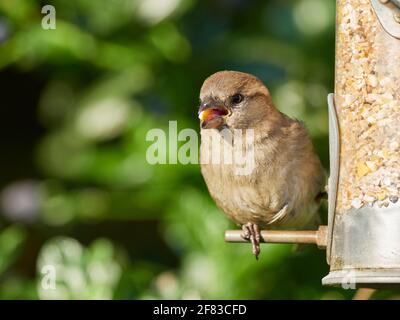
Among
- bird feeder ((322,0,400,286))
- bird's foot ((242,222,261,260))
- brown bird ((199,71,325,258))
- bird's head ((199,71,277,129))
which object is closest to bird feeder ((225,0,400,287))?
bird feeder ((322,0,400,286))

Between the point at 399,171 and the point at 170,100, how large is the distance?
1762 mm

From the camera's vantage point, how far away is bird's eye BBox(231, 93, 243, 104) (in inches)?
139

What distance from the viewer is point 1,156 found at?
5488mm

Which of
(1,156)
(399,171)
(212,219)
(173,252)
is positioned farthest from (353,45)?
(1,156)

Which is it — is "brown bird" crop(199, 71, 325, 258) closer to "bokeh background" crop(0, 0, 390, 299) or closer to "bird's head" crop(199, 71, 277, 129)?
"bird's head" crop(199, 71, 277, 129)

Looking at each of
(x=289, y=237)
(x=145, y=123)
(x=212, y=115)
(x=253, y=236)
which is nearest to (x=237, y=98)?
(x=212, y=115)

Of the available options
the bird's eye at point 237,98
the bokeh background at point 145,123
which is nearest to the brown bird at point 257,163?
the bird's eye at point 237,98

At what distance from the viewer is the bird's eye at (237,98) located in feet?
11.6

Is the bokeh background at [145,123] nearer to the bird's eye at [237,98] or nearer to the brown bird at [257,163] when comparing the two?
the brown bird at [257,163]

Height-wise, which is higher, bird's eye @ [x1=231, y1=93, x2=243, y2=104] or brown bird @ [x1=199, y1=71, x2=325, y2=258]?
bird's eye @ [x1=231, y1=93, x2=243, y2=104]

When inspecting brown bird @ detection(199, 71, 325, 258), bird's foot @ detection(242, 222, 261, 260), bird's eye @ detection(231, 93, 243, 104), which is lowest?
bird's foot @ detection(242, 222, 261, 260)

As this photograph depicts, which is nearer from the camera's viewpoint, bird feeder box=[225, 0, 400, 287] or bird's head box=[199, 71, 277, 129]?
bird feeder box=[225, 0, 400, 287]

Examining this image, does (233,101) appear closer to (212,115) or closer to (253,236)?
(212,115)
